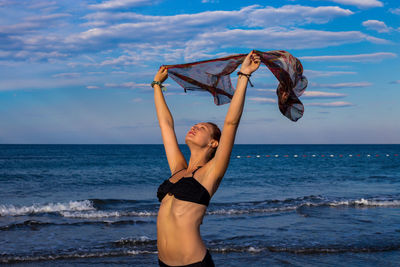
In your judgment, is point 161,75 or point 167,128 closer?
point 167,128

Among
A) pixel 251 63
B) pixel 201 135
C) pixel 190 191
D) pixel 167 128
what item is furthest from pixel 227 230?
pixel 251 63

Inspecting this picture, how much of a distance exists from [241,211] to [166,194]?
13.1m

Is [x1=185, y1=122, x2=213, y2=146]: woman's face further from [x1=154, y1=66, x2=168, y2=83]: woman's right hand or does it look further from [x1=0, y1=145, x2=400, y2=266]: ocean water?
[x1=0, y1=145, x2=400, y2=266]: ocean water

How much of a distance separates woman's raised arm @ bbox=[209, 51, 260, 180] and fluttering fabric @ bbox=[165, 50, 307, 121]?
11.6 inches

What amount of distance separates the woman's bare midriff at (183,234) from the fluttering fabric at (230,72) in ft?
3.96

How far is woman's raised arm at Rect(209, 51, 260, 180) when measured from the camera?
9.57ft

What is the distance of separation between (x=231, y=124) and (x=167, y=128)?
1039mm

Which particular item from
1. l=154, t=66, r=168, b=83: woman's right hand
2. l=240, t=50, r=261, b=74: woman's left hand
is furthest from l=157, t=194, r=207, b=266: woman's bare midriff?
l=154, t=66, r=168, b=83: woman's right hand

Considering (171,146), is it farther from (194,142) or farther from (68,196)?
(68,196)

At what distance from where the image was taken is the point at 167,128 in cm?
385

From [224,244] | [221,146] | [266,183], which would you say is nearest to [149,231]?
[224,244]

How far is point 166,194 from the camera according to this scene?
3.25m

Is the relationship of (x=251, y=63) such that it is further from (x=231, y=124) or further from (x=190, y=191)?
(x=190, y=191)

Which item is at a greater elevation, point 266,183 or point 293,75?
point 293,75
